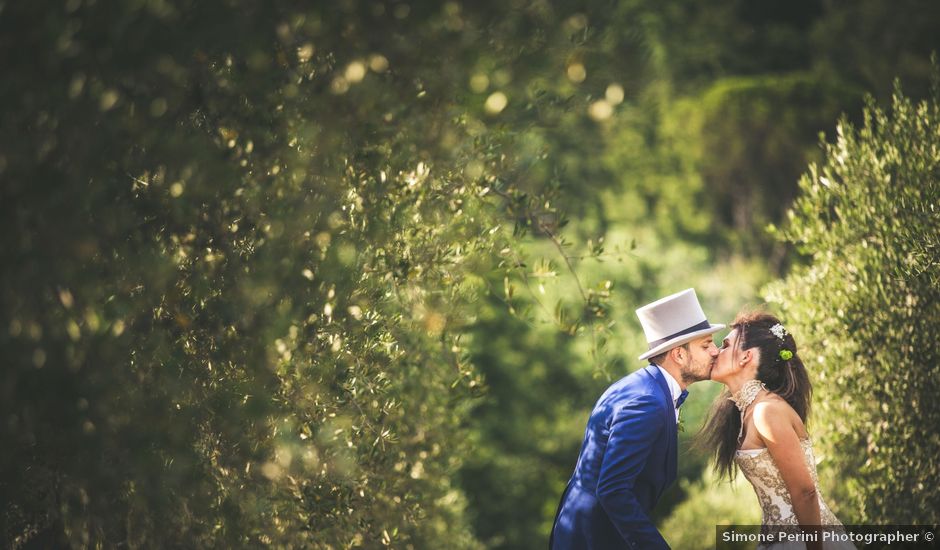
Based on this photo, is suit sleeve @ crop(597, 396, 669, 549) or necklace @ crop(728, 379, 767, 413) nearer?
suit sleeve @ crop(597, 396, 669, 549)

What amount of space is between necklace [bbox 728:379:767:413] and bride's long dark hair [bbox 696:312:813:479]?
0.17ft

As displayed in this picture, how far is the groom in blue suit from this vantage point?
4449 millimetres

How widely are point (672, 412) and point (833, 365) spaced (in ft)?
9.84

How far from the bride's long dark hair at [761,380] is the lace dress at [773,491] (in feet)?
0.66

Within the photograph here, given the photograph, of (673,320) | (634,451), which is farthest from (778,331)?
(634,451)

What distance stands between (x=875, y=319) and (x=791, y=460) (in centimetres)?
238

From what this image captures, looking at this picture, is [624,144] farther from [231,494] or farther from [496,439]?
[231,494]

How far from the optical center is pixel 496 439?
62.7 ft

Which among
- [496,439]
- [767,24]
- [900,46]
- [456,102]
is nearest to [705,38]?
[767,24]

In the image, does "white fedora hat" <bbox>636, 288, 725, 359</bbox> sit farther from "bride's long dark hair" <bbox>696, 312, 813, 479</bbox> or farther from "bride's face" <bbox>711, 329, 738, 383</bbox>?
"bride's long dark hair" <bbox>696, 312, 813, 479</bbox>

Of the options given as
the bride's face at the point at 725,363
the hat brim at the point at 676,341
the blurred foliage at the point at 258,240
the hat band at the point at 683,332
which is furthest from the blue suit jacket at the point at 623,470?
the bride's face at the point at 725,363

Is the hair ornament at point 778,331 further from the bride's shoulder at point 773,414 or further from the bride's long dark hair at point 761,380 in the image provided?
the bride's shoulder at point 773,414

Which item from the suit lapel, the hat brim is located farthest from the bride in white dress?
the suit lapel

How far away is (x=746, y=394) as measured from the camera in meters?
5.53
